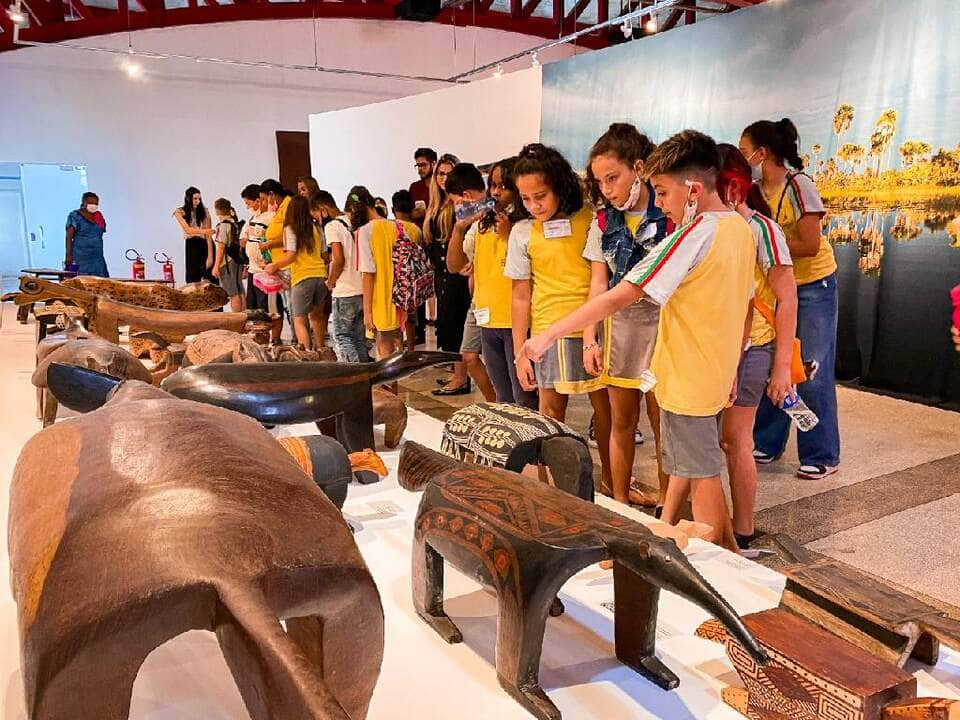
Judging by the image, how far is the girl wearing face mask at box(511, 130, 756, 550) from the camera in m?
1.59

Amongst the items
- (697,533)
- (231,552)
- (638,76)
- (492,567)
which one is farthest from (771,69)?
(231,552)

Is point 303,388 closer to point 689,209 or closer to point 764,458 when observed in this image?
point 689,209

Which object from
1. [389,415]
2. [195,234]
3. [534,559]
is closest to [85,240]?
[195,234]

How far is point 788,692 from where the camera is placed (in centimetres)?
94

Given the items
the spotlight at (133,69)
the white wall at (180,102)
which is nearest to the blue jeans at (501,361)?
the white wall at (180,102)

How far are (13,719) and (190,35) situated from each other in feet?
34.2

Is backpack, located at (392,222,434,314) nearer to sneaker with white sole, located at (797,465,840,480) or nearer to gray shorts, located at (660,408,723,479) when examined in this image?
sneaker with white sole, located at (797,465,840,480)

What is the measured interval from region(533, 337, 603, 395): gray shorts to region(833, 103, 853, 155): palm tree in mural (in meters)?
3.28

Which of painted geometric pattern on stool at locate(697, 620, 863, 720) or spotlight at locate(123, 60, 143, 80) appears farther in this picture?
spotlight at locate(123, 60, 143, 80)

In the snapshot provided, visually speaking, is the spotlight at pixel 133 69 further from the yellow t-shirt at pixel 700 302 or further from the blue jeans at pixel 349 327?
the yellow t-shirt at pixel 700 302

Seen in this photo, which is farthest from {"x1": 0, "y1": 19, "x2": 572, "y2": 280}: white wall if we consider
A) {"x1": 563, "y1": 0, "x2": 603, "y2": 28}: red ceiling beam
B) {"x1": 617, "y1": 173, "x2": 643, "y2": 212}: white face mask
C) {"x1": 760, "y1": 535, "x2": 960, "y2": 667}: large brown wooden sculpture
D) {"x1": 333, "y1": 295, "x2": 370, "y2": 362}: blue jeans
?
{"x1": 760, "y1": 535, "x2": 960, "y2": 667}: large brown wooden sculpture

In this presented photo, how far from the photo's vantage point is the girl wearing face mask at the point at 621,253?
6.97 ft

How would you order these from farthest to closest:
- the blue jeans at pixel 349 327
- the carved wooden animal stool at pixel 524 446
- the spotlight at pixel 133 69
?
the spotlight at pixel 133 69, the blue jeans at pixel 349 327, the carved wooden animal stool at pixel 524 446

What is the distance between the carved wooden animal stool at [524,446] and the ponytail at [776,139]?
1.74m
